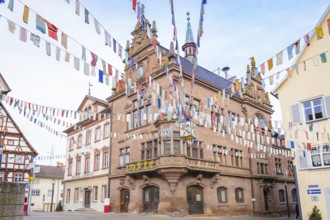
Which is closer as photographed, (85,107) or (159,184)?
(159,184)

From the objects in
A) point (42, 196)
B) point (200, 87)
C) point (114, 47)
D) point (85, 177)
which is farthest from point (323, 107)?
point (42, 196)

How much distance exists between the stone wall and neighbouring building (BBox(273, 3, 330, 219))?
14.9 meters

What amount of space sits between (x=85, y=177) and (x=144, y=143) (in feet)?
37.6

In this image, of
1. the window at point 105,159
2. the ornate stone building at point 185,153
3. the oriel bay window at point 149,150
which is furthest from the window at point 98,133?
the oriel bay window at point 149,150

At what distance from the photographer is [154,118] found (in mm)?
24562

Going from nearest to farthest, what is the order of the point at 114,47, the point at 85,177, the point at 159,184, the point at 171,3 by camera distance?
the point at 171,3, the point at 114,47, the point at 159,184, the point at 85,177

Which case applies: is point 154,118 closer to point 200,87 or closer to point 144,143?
point 144,143

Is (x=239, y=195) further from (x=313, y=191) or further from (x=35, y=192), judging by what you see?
(x=35, y=192)

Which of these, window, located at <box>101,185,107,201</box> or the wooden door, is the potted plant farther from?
the wooden door

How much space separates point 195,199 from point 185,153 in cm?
384

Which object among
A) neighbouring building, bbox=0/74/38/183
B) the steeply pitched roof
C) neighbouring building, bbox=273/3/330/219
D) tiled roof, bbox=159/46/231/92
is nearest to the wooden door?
neighbouring building, bbox=0/74/38/183

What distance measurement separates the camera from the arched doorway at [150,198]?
23544 mm

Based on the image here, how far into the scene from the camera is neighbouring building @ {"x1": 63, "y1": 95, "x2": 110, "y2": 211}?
30908 millimetres

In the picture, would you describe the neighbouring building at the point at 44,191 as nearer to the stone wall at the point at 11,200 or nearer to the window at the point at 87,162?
the window at the point at 87,162
